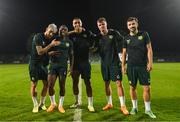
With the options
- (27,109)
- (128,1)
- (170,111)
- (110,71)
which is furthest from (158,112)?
(128,1)

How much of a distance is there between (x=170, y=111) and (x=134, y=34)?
2.25 m

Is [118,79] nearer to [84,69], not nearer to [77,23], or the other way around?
[84,69]

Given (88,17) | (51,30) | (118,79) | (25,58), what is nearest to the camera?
(51,30)

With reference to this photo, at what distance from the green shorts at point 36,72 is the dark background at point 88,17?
4702cm

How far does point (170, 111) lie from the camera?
8.67 meters

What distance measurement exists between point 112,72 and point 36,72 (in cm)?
195

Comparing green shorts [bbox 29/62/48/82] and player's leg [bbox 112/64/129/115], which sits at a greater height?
green shorts [bbox 29/62/48/82]

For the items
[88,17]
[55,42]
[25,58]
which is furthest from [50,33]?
[88,17]

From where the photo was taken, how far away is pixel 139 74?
8039 millimetres

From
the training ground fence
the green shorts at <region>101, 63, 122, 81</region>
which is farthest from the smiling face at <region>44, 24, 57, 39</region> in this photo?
the training ground fence

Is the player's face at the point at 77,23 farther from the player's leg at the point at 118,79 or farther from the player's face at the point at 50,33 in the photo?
the player's leg at the point at 118,79

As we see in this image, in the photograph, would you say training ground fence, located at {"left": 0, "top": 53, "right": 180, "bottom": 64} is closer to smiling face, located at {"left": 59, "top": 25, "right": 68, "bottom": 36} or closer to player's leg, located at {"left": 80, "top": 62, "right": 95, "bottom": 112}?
player's leg, located at {"left": 80, "top": 62, "right": 95, "bottom": 112}

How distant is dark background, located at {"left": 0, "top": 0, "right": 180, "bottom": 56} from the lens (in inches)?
2185

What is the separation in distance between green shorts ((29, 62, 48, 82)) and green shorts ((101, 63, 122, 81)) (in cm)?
157
